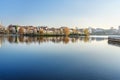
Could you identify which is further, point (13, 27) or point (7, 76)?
point (13, 27)

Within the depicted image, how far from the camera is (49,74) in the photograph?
9453 millimetres

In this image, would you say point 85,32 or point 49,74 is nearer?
point 49,74

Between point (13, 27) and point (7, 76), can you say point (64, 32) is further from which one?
point (7, 76)

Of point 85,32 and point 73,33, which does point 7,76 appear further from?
point 85,32

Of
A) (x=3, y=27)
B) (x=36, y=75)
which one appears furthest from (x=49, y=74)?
(x=3, y=27)

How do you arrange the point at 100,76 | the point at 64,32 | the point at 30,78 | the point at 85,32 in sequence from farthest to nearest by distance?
1. the point at 85,32
2. the point at 64,32
3. the point at 100,76
4. the point at 30,78

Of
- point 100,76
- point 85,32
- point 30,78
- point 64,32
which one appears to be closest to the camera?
point 30,78

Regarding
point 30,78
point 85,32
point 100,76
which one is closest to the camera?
point 30,78

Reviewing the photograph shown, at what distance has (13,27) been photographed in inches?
4387

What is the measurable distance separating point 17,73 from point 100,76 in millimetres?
4306

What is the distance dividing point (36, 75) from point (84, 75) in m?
2.45

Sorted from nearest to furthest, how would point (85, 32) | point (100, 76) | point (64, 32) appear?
point (100, 76) < point (64, 32) < point (85, 32)

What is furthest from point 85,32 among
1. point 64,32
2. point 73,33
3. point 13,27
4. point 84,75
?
point 84,75

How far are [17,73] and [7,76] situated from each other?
2.52 feet
